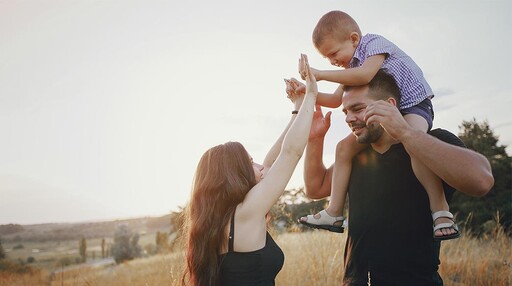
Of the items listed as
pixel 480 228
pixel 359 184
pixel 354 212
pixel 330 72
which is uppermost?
pixel 330 72

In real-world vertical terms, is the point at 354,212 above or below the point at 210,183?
below

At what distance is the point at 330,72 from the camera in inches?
119

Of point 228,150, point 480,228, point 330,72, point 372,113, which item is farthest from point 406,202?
point 480,228

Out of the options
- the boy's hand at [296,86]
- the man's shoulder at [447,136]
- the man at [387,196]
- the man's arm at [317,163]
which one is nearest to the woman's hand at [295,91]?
the boy's hand at [296,86]

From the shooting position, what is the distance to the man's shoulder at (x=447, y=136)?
2.64 metres

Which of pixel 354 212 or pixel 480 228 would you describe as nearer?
pixel 354 212

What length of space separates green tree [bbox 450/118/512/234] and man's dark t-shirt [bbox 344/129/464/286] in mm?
11792

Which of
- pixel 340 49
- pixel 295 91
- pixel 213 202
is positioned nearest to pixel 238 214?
pixel 213 202

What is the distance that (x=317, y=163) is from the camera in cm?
351

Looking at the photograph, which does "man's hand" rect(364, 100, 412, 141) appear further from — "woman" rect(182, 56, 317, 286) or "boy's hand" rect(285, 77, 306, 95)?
"boy's hand" rect(285, 77, 306, 95)

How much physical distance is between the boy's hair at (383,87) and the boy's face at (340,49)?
48 cm

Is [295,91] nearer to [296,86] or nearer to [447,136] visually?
[296,86]

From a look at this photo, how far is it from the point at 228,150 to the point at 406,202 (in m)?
1.19

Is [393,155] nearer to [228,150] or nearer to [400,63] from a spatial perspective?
[400,63]
